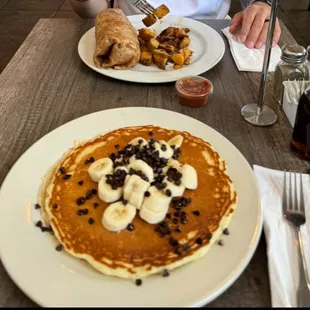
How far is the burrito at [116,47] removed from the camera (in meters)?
1.44

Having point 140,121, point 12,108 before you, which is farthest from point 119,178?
point 12,108

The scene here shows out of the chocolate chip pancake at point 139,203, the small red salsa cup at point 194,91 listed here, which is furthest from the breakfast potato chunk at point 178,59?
the chocolate chip pancake at point 139,203

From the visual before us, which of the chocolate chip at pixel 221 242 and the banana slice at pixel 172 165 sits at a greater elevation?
the banana slice at pixel 172 165

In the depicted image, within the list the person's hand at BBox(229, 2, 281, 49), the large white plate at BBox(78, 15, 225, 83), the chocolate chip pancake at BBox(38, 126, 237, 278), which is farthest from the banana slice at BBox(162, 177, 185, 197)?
the person's hand at BBox(229, 2, 281, 49)

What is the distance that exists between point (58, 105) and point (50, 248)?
63 centimetres

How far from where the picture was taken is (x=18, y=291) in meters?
0.81

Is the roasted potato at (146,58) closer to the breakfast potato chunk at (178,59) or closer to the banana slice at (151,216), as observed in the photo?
the breakfast potato chunk at (178,59)

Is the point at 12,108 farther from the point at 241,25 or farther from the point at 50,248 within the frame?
the point at 241,25

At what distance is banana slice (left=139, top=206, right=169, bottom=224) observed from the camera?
876 millimetres

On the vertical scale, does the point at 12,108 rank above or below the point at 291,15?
above

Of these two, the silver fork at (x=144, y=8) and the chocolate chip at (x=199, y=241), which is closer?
the chocolate chip at (x=199, y=241)

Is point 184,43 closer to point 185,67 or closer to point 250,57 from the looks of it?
point 185,67

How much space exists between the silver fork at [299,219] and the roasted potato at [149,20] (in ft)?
3.10

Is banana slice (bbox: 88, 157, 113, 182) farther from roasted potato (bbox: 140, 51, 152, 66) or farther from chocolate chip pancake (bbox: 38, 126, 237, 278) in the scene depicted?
roasted potato (bbox: 140, 51, 152, 66)
